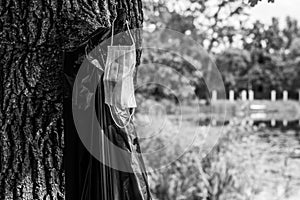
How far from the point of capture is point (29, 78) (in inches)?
64.4

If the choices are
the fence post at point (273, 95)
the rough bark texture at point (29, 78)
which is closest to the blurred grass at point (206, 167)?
the rough bark texture at point (29, 78)

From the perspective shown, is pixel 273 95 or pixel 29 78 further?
pixel 273 95

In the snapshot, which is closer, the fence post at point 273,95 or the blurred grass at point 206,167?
the blurred grass at point 206,167

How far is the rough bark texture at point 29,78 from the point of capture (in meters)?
1.64

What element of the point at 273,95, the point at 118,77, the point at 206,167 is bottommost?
the point at 206,167

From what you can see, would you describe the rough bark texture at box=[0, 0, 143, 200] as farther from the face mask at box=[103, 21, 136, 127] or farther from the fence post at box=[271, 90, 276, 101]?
the fence post at box=[271, 90, 276, 101]

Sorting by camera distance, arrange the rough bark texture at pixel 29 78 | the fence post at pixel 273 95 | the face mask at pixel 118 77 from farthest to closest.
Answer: the fence post at pixel 273 95, the rough bark texture at pixel 29 78, the face mask at pixel 118 77

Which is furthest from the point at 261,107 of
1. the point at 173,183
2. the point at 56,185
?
the point at 56,185

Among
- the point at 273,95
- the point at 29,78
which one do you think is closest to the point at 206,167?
the point at 29,78

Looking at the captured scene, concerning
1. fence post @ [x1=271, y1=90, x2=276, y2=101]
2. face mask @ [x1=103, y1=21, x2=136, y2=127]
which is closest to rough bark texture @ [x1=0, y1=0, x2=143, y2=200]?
face mask @ [x1=103, y1=21, x2=136, y2=127]

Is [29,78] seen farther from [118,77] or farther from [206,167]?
[206,167]

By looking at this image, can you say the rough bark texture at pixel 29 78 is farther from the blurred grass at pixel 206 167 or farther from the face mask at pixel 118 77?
the blurred grass at pixel 206 167

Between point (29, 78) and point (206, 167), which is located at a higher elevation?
point (29, 78)

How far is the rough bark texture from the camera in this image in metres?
1.64
